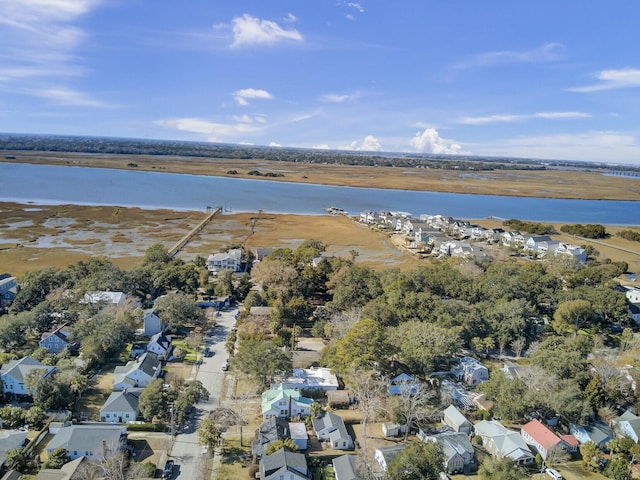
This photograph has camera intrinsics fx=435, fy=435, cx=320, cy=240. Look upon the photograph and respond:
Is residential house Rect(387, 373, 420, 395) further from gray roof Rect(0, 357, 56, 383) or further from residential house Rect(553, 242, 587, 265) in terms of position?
residential house Rect(553, 242, 587, 265)

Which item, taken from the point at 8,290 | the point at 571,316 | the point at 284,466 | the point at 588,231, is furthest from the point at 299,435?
the point at 588,231

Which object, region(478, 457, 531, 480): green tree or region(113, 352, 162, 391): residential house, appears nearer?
region(478, 457, 531, 480): green tree

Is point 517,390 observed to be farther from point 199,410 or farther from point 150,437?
point 150,437

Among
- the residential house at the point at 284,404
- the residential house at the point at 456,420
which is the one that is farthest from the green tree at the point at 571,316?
the residential house at the point at 284,404

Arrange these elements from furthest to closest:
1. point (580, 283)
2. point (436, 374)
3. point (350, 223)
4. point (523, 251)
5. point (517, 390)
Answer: point (350, 223)
point (523, 251)
point (580, 283)
point (436, 374)
point (517, 390)

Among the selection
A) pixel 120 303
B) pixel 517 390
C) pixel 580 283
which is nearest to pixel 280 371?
pixel 517 390

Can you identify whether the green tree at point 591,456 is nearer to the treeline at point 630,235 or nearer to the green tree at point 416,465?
the green tree at point 416,465

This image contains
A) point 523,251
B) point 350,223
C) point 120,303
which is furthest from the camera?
point 350,223

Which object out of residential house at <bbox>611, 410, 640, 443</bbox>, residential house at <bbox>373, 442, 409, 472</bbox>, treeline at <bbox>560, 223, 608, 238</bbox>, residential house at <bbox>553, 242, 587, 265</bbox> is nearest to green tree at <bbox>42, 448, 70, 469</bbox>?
residential house at <bbox>373, 442, 409, 472</bbox>
